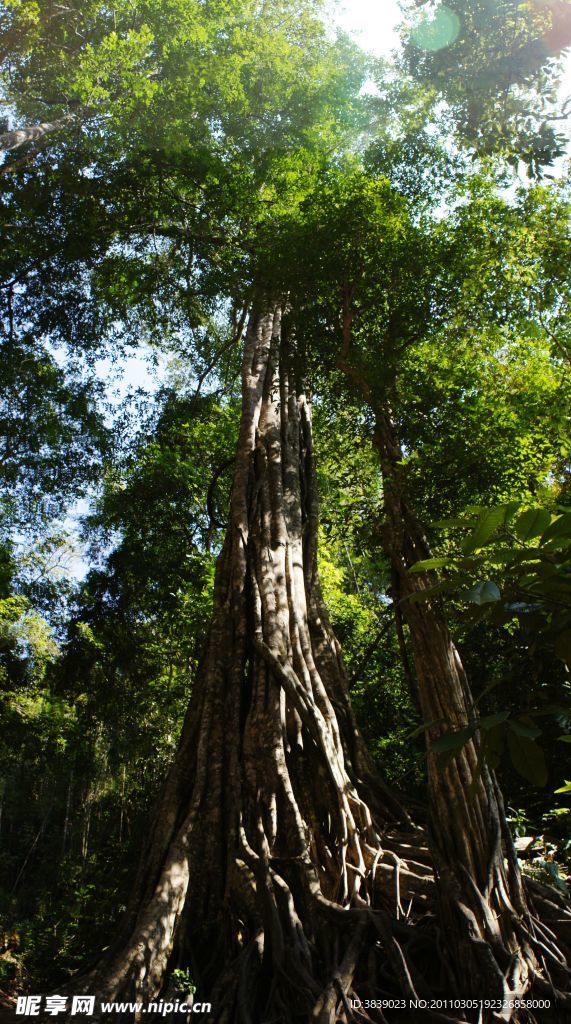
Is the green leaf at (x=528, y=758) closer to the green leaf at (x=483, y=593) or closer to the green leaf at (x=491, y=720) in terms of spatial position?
the green leaf at (x=491, y=720)

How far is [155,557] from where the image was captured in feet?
23.1

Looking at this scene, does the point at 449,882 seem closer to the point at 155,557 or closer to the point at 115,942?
the point at 115,942

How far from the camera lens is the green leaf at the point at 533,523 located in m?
0.91

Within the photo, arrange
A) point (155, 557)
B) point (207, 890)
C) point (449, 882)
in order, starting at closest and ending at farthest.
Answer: point (449, 882), point (207, 890), point (155, 557)

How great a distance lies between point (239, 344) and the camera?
361 inches

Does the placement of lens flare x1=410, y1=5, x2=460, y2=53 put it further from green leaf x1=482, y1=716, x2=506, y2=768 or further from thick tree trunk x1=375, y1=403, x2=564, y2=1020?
green leaf x1=482, y1=716, x2=506, y2=768

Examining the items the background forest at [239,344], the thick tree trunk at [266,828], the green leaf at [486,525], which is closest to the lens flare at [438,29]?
the background forest at [239,344]

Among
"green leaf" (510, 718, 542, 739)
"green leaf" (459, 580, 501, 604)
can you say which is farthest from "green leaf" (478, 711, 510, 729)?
"green leaf" (459, 580, 501, 604)

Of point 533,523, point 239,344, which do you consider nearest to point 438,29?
point 533,523

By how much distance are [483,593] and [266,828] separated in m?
2.41

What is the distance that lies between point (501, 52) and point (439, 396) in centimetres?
189

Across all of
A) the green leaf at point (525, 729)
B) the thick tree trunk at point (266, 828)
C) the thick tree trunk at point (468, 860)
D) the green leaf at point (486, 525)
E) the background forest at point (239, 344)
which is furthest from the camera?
the background forest at point (239, 344)

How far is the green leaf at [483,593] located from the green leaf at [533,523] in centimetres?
9

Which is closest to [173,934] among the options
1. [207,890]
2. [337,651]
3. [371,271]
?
[207,890]
